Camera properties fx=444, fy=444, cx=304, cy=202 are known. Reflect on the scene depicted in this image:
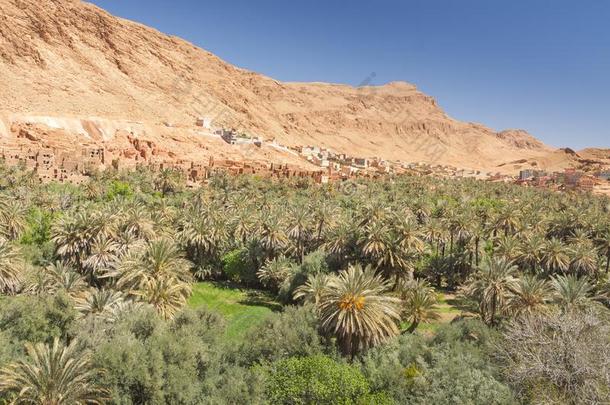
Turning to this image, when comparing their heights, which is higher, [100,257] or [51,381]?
[100,257]

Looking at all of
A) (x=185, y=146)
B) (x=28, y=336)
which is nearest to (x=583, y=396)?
(x=28, y=336)

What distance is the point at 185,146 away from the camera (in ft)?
300

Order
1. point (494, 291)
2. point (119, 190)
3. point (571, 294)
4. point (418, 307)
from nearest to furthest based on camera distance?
point (571, 294) → point (494, 291) → point (418, 307) → point (119, 190)

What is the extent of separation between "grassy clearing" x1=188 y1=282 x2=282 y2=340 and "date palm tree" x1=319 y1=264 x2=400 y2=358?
33.6 feet

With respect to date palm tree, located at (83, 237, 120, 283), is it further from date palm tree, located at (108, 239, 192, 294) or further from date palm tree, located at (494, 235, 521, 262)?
date palm tree, located at (494, 235, 521, 262)

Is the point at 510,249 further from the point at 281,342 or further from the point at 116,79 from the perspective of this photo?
the point at 116,79

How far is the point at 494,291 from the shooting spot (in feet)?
79.3

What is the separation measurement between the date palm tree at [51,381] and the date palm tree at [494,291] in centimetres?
1931

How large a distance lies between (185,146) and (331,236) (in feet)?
211

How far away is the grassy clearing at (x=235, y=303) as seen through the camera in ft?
97.9

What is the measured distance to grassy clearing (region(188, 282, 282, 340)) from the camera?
29.8 meters

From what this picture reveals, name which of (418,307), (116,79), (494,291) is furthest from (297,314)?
(116,79)

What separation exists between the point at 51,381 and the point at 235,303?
20.8 metres

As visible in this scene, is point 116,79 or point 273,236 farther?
point 116,79
